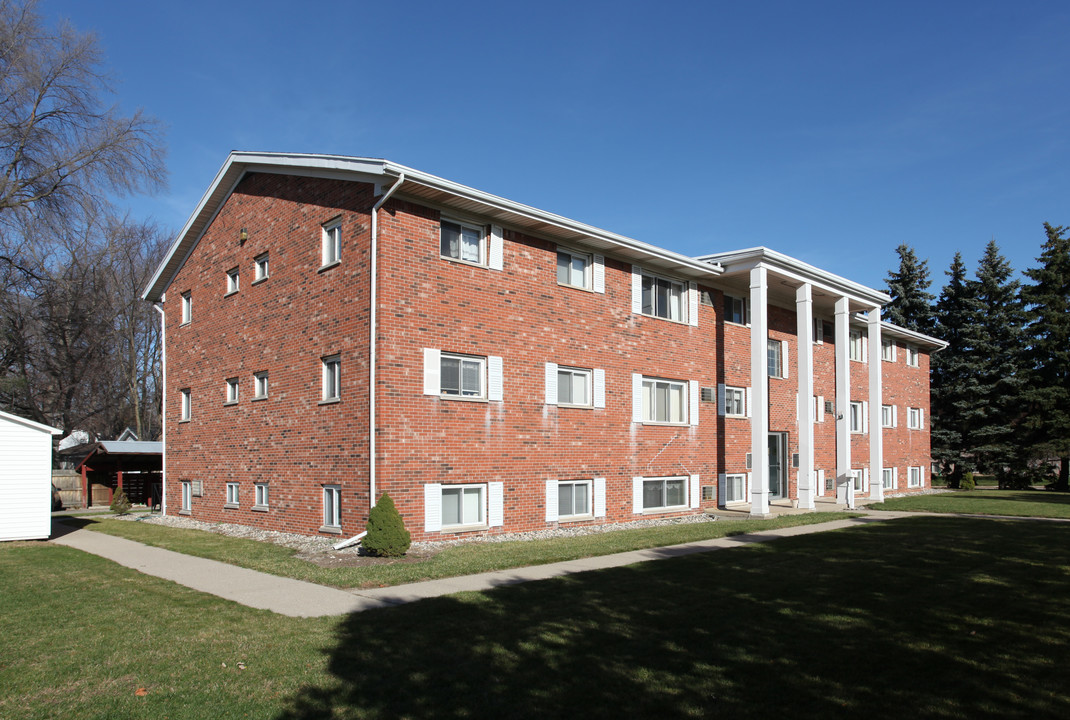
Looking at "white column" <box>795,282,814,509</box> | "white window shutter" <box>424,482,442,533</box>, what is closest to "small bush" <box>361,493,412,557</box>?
"white window shutter" <box>424,482,442,533</box>

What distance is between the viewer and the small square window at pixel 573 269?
17.5 metres

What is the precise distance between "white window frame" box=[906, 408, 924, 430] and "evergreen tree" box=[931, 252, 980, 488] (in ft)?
26.2

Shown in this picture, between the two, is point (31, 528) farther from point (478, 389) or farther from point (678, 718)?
point (678, 718)

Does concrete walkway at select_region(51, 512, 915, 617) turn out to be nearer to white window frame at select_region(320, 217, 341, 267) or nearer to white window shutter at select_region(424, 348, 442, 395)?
white window shutter at select_region(424, 348, 442, 395)

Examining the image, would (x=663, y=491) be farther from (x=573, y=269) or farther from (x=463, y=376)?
(x=463, y=376)

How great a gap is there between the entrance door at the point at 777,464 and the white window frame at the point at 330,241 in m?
14.9

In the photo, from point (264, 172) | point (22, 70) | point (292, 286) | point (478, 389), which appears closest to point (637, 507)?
point (478, 389)

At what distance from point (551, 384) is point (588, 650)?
10.2 meters

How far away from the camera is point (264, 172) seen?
18.0m

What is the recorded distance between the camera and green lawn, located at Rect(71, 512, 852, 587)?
425 inches

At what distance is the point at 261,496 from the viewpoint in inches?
690

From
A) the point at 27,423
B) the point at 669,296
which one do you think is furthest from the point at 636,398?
the point at 27,423

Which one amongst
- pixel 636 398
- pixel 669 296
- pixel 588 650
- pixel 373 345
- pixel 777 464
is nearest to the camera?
pixel 588 650

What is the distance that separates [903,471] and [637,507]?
18498 millimetres
